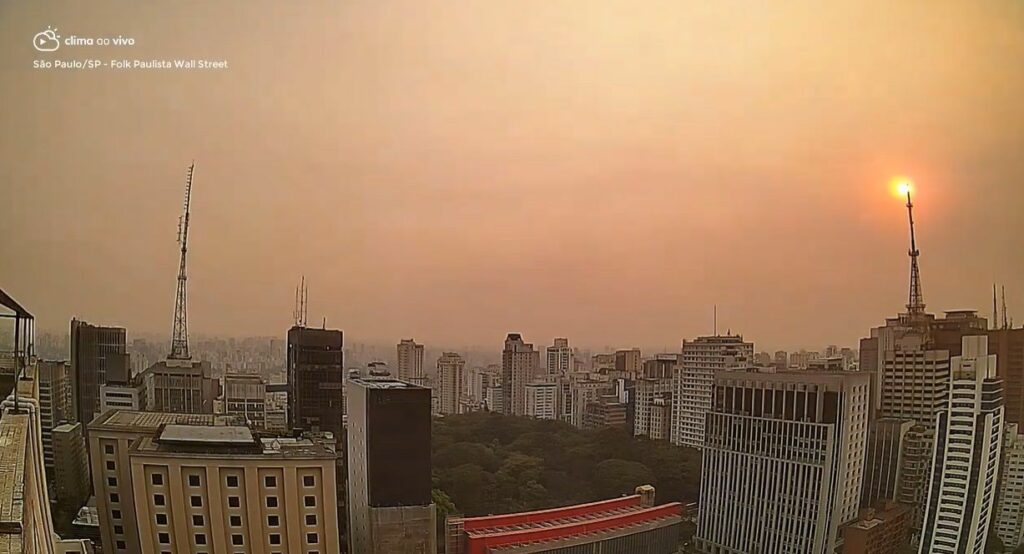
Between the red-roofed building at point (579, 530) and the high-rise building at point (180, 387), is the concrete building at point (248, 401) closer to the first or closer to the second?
the high-rise building at point (180, 387)

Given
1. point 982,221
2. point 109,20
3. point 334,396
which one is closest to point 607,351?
point 334,396

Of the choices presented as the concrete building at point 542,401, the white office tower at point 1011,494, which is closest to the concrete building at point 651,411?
the concrete building at point 542,401

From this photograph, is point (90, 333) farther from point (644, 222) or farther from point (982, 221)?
point (982, 221)

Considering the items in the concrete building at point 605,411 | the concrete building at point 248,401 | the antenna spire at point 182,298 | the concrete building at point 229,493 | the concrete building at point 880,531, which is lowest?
the concrete building at point 880,531

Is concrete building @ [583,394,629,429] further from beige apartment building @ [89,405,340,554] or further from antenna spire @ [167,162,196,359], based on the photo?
antenna spire @ [167,162,196,359]

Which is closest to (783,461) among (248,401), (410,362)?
(410,362)

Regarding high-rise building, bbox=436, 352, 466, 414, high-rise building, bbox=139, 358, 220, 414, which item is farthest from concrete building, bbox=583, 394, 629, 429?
high-rise building, bbox=139, 358, 220, 414

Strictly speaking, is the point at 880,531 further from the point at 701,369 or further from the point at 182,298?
the point at 182,298
